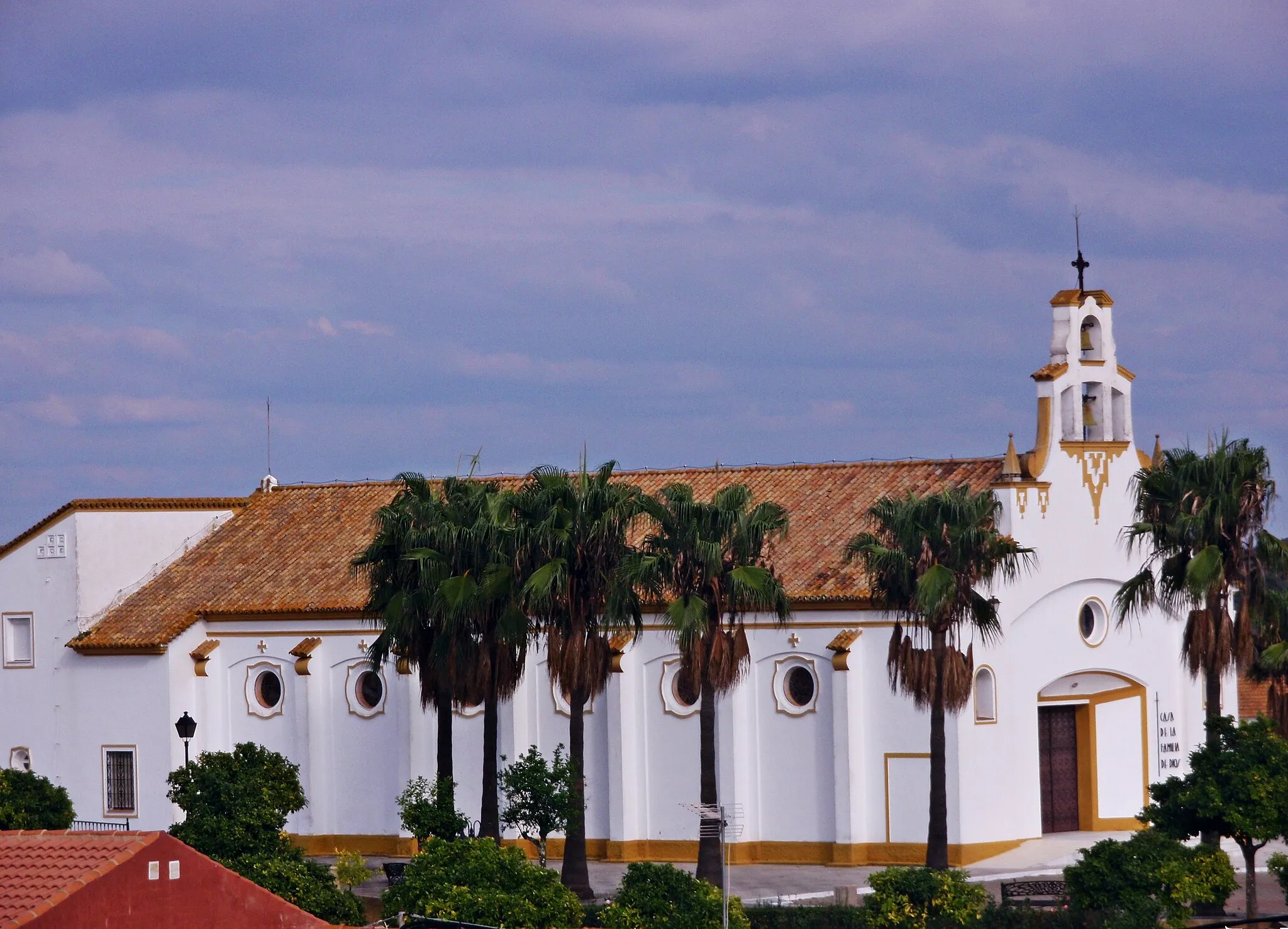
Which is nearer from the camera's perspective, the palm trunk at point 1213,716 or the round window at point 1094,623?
the palm trunk at point 1213,716

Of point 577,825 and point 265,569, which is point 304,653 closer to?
point 265,569

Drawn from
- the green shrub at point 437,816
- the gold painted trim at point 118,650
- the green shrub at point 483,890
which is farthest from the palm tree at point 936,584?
the gold painted trim at point 118,650

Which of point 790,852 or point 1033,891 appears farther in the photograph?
point 790,852

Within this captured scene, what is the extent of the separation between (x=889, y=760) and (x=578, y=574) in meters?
8.46

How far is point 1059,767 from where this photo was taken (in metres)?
44.8

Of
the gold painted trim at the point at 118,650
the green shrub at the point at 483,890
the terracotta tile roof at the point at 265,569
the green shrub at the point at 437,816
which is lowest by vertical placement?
the green shrub at the point at 483,890

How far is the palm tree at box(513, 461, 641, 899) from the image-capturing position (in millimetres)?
36875

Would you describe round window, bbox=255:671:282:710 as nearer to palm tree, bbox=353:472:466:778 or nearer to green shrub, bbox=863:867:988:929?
palm tree, bbox=353:472:466:778

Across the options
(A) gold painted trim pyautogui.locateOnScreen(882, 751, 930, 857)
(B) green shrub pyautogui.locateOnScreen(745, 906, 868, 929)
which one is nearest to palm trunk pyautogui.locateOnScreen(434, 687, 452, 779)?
(B) green shrub pyautogui.locateOnScreen(745, 906, 868, 929)

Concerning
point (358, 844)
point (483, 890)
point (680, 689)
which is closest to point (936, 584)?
point (680, 689)

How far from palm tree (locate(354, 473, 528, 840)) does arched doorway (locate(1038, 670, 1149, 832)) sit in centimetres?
1243

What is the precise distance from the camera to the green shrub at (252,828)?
1303 inches

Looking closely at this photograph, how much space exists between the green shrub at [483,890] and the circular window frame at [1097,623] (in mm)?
16593

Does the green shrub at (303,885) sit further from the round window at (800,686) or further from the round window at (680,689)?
the round window at (800,686)
